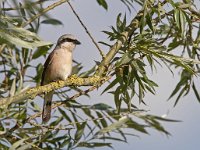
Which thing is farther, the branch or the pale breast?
the pale breast

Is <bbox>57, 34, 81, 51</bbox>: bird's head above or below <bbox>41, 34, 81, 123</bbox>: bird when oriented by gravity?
above

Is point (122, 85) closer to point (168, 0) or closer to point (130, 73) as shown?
point (130, 73)

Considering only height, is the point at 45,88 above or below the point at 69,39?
below

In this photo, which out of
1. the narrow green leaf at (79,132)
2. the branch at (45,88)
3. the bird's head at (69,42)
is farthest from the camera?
the bird's head at (69,42)

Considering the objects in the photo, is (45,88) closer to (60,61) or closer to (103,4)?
(103,4)

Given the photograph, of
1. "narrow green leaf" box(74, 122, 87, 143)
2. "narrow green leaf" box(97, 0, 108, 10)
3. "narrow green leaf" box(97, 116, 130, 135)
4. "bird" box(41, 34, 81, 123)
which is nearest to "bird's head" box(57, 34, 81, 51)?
"bird" box(41, 34, 81, 123)

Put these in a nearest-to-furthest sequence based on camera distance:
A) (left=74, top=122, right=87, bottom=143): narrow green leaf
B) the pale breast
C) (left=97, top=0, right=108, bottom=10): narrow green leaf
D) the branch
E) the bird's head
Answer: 1. the branch
2. (left=74, top=122, right=87, bottom=143): narrow green leaf
3. (left=97, top=0, right=108, bottom=10): narrow green leaf
4. the pale breast
5. the bird's head

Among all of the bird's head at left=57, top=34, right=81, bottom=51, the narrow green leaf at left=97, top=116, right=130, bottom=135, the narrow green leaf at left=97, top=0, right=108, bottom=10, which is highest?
the narrow green leaf at left=97, top=0, right=108, bottom=10

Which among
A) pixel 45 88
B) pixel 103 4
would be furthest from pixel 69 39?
pixel 45 88

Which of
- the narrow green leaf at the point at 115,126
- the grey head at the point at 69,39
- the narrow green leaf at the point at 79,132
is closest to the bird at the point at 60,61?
the grey head at the point at 69,39

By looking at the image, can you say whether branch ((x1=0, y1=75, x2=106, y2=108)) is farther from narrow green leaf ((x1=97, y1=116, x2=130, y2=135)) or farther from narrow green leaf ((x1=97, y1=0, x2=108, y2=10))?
narrow green leaf ((x1=97, y1=0, x2=108, y2=10))

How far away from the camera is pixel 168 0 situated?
11.2ft

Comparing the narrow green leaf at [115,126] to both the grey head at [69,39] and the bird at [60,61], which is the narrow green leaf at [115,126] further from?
the grey head at [69,39]

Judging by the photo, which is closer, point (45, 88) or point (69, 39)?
point (45, 88)
